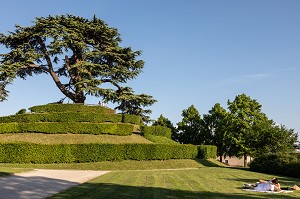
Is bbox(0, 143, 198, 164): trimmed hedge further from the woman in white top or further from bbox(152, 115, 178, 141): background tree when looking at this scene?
bbox(152, 115, 178, 141): background tree

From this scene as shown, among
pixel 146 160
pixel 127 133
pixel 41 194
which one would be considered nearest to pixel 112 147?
pixel 146 160

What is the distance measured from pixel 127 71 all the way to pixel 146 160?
48.3 ft

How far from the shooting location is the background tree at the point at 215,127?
185ft

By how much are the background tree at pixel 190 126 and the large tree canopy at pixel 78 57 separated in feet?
62.8

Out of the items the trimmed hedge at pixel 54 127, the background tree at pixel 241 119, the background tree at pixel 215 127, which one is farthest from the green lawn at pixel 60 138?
the background tree at pixel 215 127

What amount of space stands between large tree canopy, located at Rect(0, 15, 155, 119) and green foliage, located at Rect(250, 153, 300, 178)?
1794cm

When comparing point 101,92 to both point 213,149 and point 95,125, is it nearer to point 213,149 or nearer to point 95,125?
point 95,125

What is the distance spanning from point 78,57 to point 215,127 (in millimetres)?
28822

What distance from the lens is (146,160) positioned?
31.0 meters

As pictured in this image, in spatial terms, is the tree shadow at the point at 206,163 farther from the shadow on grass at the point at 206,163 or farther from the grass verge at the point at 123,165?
the grass verge at the point at 123,165

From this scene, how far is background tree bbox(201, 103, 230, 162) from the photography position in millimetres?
56469

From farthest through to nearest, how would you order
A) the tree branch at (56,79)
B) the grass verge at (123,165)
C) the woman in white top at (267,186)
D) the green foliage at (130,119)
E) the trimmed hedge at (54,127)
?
the tree branch at (56,79) → the green foliage at (130,119) → the trimmed hedge at (54,127) → the grass verge at (123,165) → the woman in white top at (267,186)

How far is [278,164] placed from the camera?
2747 centimetres

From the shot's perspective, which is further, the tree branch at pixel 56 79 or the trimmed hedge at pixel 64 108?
the tree branch at pixel 56 79
